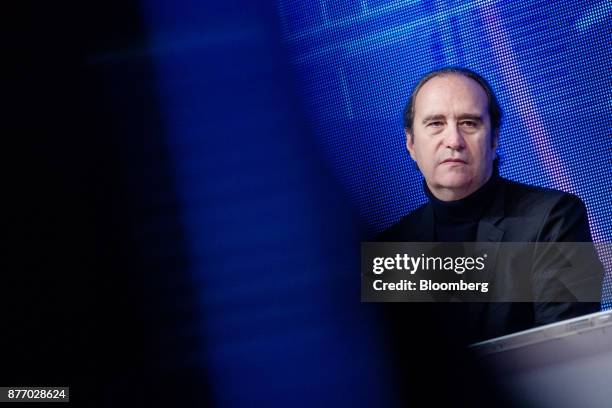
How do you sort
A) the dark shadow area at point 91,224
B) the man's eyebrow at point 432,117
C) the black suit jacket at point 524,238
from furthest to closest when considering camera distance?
the dark shadow area at point 91,224, the man's eyebrow at point 432,117, the black suit jacket at point 524,238

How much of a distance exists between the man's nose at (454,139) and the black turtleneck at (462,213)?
0.12 metres

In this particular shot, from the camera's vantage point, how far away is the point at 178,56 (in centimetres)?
237

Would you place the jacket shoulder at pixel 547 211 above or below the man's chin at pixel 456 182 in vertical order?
below

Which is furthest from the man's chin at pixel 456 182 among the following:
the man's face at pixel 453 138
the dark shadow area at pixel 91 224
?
the dark shadow area at pixel 91 224

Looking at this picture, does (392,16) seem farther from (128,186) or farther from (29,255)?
(29,255)

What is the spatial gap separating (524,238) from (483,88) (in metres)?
0.43

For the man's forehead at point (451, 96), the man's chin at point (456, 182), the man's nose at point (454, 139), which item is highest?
the man's forehead at point (451, 96)

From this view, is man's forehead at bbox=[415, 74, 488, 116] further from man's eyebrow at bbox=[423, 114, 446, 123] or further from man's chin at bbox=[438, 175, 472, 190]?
man's chin at bbox=[438, 175, 472, 190]

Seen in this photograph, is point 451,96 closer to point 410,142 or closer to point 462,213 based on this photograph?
point 410,142

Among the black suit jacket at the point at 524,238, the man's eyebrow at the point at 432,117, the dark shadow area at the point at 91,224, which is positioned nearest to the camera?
the black suit jacket at the point at 524,238

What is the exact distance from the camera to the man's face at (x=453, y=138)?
6.58ft

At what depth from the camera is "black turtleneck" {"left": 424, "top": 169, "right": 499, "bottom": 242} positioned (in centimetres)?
202

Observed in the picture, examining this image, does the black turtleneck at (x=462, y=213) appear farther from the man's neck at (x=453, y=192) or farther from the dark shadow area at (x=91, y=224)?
the dark shadow area at (x=91, y=224)

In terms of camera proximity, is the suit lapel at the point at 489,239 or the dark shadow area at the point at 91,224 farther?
the dark shadow area at the point at 91,224
